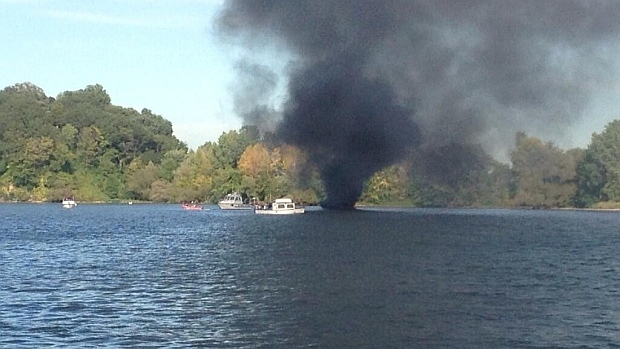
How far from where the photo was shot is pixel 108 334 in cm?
2967

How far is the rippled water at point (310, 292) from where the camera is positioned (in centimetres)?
2991

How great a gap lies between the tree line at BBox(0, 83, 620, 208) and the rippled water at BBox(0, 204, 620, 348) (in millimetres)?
53347

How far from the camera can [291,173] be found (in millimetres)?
133000

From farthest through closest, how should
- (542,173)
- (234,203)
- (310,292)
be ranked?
(234,203) < (542,173) < (310,292)

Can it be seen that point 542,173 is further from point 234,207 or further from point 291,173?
point 234,207

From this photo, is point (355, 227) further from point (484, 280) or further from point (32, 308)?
point (32, 308)

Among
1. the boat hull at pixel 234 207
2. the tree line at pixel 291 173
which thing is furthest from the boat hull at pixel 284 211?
the boat hull at pixel 234 207

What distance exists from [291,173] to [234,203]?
21481 millimetres

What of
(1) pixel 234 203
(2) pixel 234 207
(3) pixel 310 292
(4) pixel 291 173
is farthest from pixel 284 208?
(3) pixel 310 292

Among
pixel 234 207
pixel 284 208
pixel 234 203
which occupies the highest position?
pixel 234 203

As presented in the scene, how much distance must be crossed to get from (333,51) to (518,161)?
35431mm

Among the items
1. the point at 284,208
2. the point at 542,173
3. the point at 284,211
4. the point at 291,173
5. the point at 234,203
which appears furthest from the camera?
the point at 234,203

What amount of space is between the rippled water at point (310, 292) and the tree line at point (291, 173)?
53347 mm

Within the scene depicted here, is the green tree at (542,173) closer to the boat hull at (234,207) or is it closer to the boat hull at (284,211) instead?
the boat hull at (284,211)
